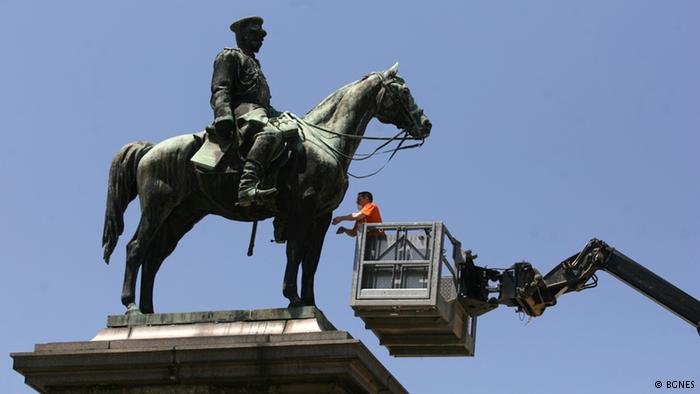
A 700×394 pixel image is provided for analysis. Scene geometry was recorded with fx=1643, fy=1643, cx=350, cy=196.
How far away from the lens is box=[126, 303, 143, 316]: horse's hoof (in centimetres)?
2033

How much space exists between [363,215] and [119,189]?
3.21 metres

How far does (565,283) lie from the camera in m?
23.4

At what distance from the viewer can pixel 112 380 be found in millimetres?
19500

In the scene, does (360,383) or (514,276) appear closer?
(360,383)

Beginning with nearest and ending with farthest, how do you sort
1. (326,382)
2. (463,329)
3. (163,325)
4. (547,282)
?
(326,382) → (163,325) → (463,329) → (547,282)

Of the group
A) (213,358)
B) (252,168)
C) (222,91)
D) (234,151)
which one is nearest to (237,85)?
(222,91)

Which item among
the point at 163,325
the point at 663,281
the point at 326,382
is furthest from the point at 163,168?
the point at 663,281

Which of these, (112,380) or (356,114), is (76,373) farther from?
(356,114)

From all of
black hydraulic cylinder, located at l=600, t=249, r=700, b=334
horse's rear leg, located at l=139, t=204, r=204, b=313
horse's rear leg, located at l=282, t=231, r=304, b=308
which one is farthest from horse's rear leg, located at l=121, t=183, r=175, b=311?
black hydraulic cylinder, located at l=600, t=249, r=700, b=334

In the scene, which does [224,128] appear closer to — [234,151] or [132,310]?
[234,151]

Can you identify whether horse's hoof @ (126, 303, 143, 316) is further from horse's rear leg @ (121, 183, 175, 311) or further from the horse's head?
the horse's head

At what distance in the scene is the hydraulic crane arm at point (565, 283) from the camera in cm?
2220

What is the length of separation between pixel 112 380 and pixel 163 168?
2.98 metres

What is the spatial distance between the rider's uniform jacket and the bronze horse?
0.56 metres
